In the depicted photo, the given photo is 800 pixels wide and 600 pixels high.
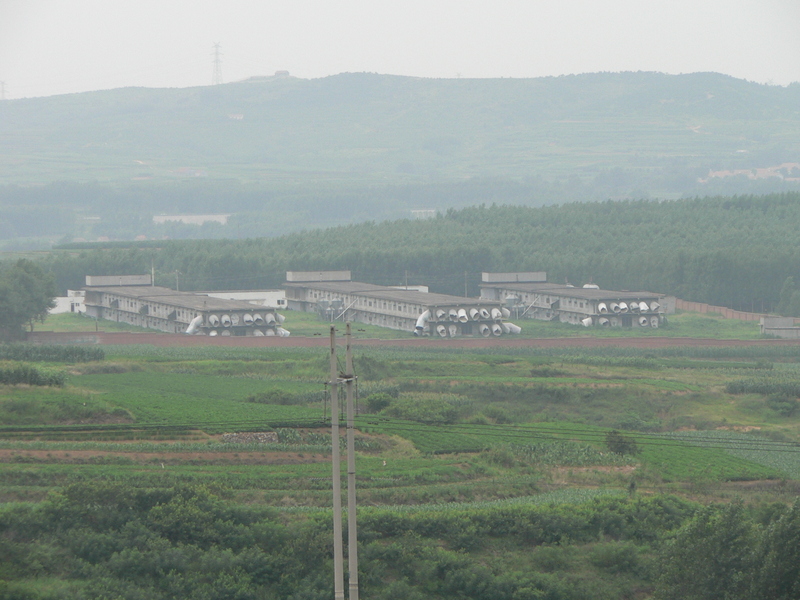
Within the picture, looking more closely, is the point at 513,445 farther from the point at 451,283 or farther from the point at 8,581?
the point at 451,283

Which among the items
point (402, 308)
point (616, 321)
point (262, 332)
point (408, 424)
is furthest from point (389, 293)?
point (408, 424)

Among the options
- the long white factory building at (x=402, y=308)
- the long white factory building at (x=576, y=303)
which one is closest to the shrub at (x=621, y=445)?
the long white factory building at (x=402, y=308)

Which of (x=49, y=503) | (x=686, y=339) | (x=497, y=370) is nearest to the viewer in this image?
(x=49, y=503)

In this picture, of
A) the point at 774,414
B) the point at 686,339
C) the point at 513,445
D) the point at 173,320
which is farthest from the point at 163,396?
the point at 686,339

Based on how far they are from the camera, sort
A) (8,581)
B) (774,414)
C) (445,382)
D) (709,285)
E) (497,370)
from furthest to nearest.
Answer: (709,285) → (497,370) → (445,382) → (774,414) → (8,581)

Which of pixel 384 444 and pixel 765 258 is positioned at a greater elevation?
pixel 765 258

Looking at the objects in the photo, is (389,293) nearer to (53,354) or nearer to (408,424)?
(53,354)
